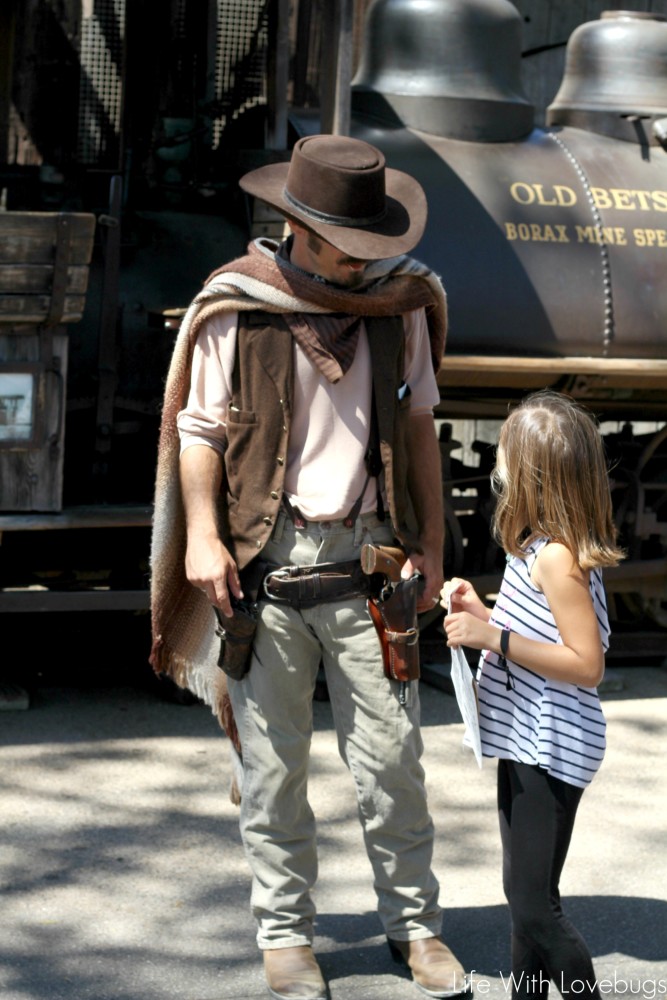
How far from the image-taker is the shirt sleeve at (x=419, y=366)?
3.52 metres

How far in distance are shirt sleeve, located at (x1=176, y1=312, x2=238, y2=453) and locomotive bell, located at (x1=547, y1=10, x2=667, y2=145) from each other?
12.6ft

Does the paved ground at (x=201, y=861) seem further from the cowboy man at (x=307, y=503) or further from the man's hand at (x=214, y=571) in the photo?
the man's hand at (x=214, y=571)

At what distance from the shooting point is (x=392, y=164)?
19.6 feet

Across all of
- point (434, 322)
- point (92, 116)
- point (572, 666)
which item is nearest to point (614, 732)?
point (434, 322)

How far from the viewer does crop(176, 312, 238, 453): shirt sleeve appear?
3350 millimetres

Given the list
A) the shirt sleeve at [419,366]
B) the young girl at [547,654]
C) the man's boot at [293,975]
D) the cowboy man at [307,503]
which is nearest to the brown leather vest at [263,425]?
the cowboy man at [307,503]

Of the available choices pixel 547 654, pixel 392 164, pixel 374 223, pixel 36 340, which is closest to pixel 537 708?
pixel 547 654

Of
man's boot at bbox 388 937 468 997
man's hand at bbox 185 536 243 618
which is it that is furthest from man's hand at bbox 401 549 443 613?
man's boot at bbox 388 937 468 997

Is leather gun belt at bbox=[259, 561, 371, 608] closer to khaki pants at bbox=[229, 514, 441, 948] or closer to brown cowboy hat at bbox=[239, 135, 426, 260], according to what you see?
khaki pants at bbox=[229, 514, 441, 948]

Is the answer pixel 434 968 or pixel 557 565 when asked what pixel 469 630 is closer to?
pixel 557 565

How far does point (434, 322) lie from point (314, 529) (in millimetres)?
636

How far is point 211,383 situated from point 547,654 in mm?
1014

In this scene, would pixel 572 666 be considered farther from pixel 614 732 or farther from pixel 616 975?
pixel 614 732

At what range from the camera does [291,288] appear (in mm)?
3346
